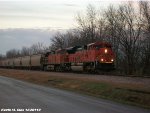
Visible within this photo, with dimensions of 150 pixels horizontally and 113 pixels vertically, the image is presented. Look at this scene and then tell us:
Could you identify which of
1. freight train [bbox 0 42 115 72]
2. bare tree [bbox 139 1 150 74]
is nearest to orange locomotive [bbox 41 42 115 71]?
freight train [bbox 0 42 115 72]

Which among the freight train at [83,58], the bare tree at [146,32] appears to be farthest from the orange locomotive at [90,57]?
the bare tree at [146,32]

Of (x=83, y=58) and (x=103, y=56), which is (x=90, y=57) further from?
(x=83, y=58)

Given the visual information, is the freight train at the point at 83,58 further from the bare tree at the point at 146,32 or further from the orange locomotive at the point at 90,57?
the bare tree at the point at 146,32

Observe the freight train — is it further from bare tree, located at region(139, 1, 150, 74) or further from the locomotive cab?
bare tree, located at region(139, 1, 150, 74)

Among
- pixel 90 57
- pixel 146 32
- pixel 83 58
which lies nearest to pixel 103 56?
pixel 90 57

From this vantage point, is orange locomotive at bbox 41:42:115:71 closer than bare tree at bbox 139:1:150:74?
Yes

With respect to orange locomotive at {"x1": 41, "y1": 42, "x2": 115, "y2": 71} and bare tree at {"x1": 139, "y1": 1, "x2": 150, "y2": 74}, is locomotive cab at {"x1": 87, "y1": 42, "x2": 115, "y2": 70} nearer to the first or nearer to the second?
orange locomotive at {"x1": 41, "y1": 42, "x2": 115, "y2": 71}

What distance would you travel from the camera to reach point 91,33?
8475 cm

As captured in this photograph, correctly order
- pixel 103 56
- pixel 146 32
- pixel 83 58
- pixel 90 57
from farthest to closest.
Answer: pixel 146 32
pixel 83 58
pixel 90 57
pixel 103 56

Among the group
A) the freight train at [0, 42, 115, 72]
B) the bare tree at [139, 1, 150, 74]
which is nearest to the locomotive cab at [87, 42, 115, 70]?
the freight train at [0, 42, 115, 72]

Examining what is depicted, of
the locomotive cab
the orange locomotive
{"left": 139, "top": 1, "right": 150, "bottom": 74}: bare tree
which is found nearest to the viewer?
the locomotive cab

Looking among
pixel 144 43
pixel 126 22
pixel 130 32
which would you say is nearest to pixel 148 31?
pixel 144 43

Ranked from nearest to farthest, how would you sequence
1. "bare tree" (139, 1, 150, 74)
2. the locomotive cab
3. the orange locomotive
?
the locomotive cab < the orange locomotive < "bare tree" (139, 1, 150, 74)

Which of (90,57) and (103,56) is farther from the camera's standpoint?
(90,57)
